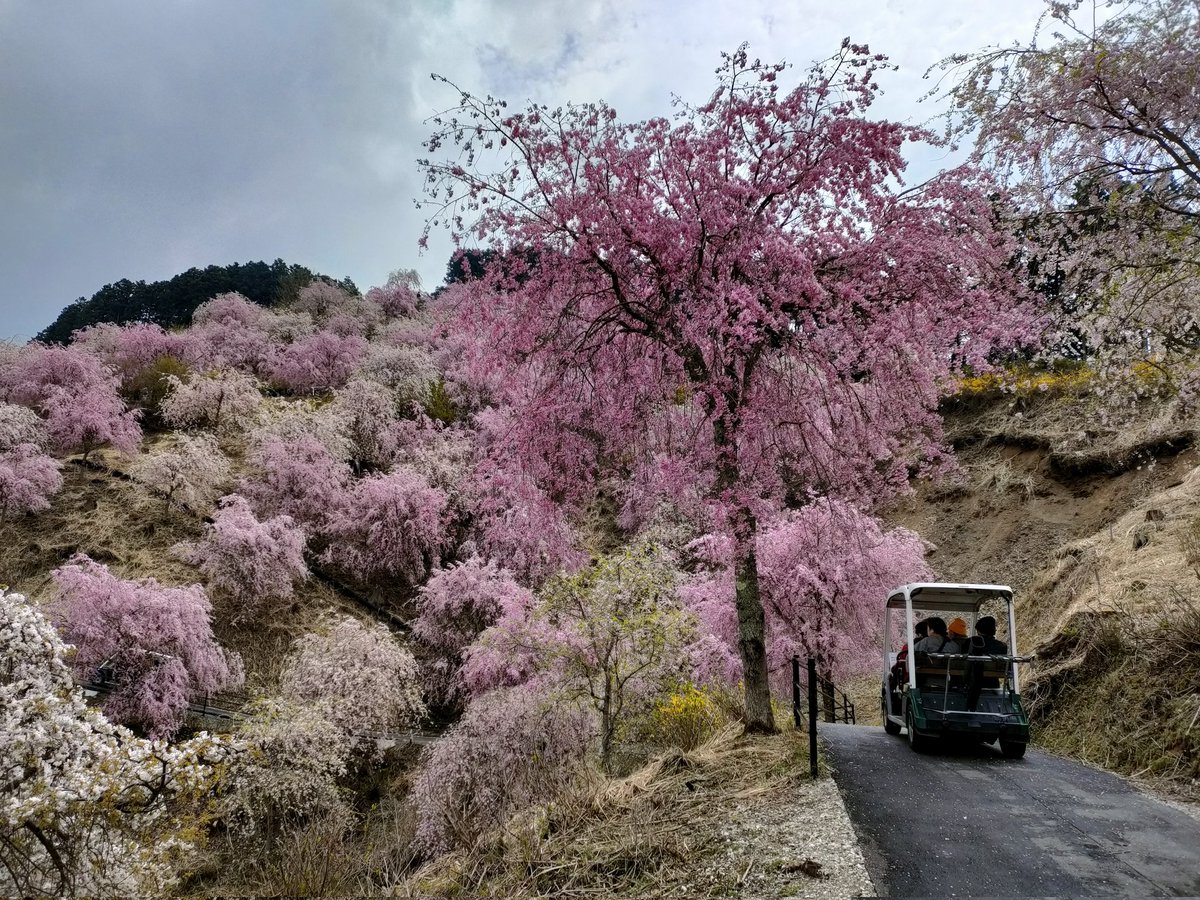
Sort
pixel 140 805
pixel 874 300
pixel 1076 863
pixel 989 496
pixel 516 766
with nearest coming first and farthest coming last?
pixel 1076 863
pixel 140 805
pixel 874 300
pixel 516 766
pixel 989 496

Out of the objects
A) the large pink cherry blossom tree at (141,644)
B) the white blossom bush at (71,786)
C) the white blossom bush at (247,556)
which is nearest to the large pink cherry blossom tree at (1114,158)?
the white blossom bush at (71,786)

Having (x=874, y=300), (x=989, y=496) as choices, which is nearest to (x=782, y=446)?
(x=874, y=300)

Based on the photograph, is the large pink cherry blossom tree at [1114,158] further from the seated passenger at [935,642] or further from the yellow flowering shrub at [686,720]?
the yellow flowering shrub at [686,720]

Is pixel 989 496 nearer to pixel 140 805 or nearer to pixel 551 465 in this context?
pixel 551 465

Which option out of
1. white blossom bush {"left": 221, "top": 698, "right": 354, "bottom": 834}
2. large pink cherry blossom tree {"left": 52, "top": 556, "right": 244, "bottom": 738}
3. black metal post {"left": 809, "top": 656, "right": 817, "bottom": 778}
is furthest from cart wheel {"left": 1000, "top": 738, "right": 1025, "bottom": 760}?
large pink cherry blossom tree {"left": 52, "top": 556, "right": 244, "bottom": 738}

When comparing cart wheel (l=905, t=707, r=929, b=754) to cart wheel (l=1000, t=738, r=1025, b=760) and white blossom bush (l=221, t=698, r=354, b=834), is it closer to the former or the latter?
cart wheel (l=1000, t=738, r=1025, b=760)

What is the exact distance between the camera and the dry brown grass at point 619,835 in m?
4.50

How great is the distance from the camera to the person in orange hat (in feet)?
26.1

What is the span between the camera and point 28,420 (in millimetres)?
25078

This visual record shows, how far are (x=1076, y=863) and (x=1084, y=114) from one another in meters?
5.87

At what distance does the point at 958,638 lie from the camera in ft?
26.6

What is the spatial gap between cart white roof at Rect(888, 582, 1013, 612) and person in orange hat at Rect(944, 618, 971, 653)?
1.41ft

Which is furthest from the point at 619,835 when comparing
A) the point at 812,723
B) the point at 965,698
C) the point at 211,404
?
the point at 211,404

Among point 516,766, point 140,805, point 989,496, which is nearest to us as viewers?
point 140,805
